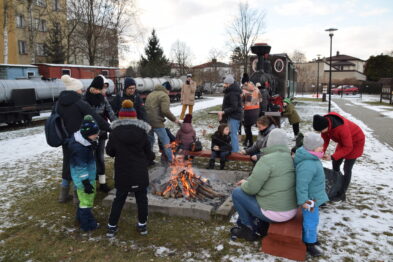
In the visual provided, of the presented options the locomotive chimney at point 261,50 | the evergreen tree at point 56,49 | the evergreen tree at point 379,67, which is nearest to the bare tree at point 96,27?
the evergreen tree at point 56,49

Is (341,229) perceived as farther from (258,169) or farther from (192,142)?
(192,142)

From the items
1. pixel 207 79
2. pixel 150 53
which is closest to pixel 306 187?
pixel 150 53

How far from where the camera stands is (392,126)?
44.8 ft

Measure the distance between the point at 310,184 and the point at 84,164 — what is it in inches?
113

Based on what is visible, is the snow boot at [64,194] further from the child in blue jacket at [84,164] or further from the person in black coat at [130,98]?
the person in black coat at [130,98]

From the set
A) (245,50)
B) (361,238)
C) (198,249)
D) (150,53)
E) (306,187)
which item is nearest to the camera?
(306,187)

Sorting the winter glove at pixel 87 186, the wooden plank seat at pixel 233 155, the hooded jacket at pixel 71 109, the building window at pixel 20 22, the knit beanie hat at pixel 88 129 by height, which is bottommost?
the wooden plank seat at pixel 233 155

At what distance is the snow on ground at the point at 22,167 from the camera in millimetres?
5500

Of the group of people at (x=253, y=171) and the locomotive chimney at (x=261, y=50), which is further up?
the locomotive chimney at (x=261, y=50)

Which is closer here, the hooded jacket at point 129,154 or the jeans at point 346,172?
the hooded jacket at point 129,154

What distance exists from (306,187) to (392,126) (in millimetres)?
12851

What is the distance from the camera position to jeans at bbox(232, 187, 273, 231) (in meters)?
3.61

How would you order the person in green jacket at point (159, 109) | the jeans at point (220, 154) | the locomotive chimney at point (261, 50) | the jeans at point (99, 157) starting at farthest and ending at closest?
the locomotive chimney at point (261, 50) < the jeans at point (220, 154) < the person in green jacket at point (159, 109) < the jeans at point (99, 157)

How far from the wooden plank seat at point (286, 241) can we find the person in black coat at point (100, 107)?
3.30 metres
